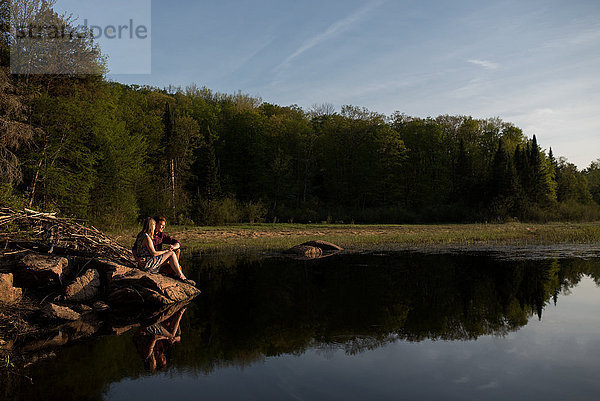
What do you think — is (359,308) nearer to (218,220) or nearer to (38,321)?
(38,321)

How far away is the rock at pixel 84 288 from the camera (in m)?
9.44

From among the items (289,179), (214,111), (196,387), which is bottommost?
(196,387)

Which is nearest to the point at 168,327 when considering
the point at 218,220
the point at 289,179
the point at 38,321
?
the point at 38,321

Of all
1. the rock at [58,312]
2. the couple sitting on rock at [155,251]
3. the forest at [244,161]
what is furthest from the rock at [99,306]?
the forest at [244,161]

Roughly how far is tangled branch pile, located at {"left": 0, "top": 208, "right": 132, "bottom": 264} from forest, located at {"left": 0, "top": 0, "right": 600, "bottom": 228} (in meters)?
5.33

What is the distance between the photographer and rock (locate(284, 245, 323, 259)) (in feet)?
63.3

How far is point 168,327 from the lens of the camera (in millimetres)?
8125

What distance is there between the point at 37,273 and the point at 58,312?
144cm

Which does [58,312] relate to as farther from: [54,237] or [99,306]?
[54,237]

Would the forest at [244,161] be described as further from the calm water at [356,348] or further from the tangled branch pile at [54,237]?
the calm water at [356,348]

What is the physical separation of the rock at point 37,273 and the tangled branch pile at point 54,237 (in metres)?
0.99

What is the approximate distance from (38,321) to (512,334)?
8646mm

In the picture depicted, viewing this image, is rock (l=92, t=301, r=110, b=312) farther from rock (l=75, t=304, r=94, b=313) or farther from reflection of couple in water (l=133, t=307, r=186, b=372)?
reflection of couple in water (l=133, t=307, r=186, b=372)

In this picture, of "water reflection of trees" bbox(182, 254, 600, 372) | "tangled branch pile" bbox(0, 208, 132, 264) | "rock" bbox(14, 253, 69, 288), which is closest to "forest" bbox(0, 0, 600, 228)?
"tangled branch pile" bbox(0, 208, 132, 264)
